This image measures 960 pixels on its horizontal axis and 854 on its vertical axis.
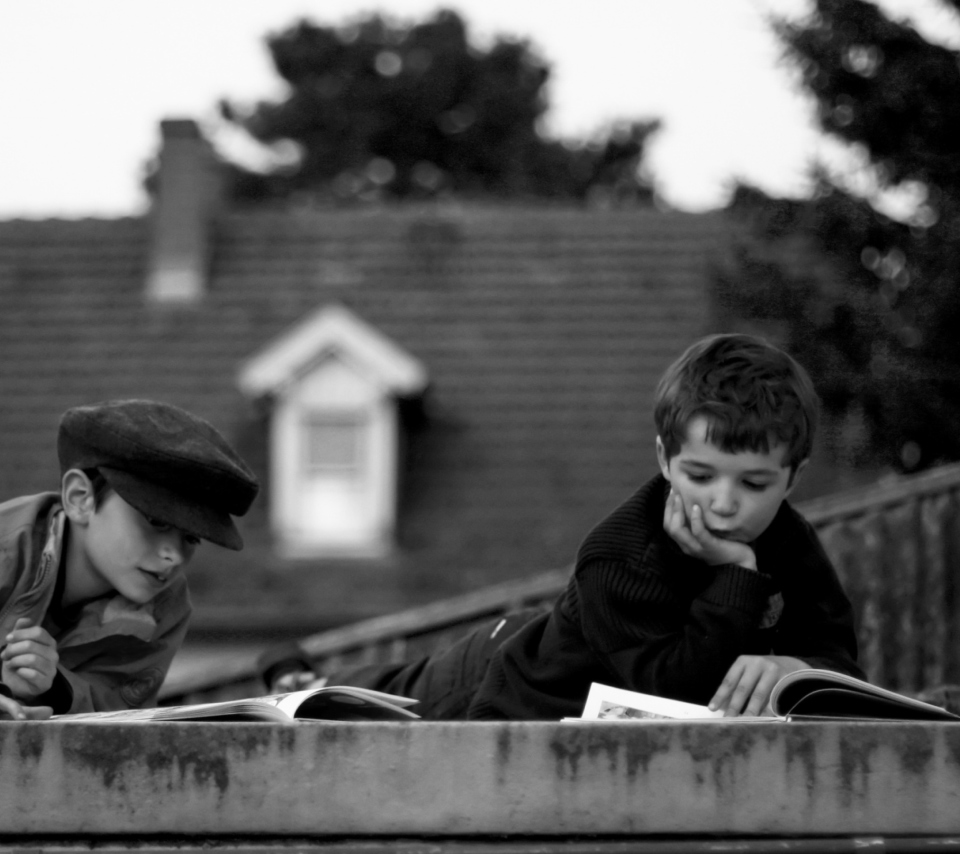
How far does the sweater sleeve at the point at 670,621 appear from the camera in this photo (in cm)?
254

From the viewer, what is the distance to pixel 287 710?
2180 millimetres

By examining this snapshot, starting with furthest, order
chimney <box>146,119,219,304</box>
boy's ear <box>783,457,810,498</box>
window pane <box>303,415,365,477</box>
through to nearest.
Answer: chimney <box>146,119,219,304</box>, window pane <box>303,415,365,477</box>, boy's ear <box>783,457,810,498</box>

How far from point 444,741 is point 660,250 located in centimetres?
1253

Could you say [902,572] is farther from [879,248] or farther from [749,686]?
[749,686]

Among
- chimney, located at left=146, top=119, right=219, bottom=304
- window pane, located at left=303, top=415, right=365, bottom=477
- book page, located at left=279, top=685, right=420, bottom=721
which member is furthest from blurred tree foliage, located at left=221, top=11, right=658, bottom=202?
book page, located at left=279, top=685, right=420, bottom=721

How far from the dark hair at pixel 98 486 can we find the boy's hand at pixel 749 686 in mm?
1292

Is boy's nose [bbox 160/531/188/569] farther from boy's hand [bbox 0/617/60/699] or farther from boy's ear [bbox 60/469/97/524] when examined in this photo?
boy's hand [bbox 0/617/60/699]

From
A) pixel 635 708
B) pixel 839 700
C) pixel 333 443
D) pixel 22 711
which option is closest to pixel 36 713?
pixel 22 711

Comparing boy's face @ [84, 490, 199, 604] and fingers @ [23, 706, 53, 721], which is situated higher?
boy's face @ [84, 490, 199, 604]

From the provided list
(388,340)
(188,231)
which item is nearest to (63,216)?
(188,231)

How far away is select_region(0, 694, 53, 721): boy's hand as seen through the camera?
6.93ft

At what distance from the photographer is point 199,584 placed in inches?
467

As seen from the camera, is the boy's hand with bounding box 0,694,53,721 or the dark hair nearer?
the boy's hand with bounding box 0,694,53,721

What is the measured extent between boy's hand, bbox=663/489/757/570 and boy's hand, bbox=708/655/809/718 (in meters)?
0.22
